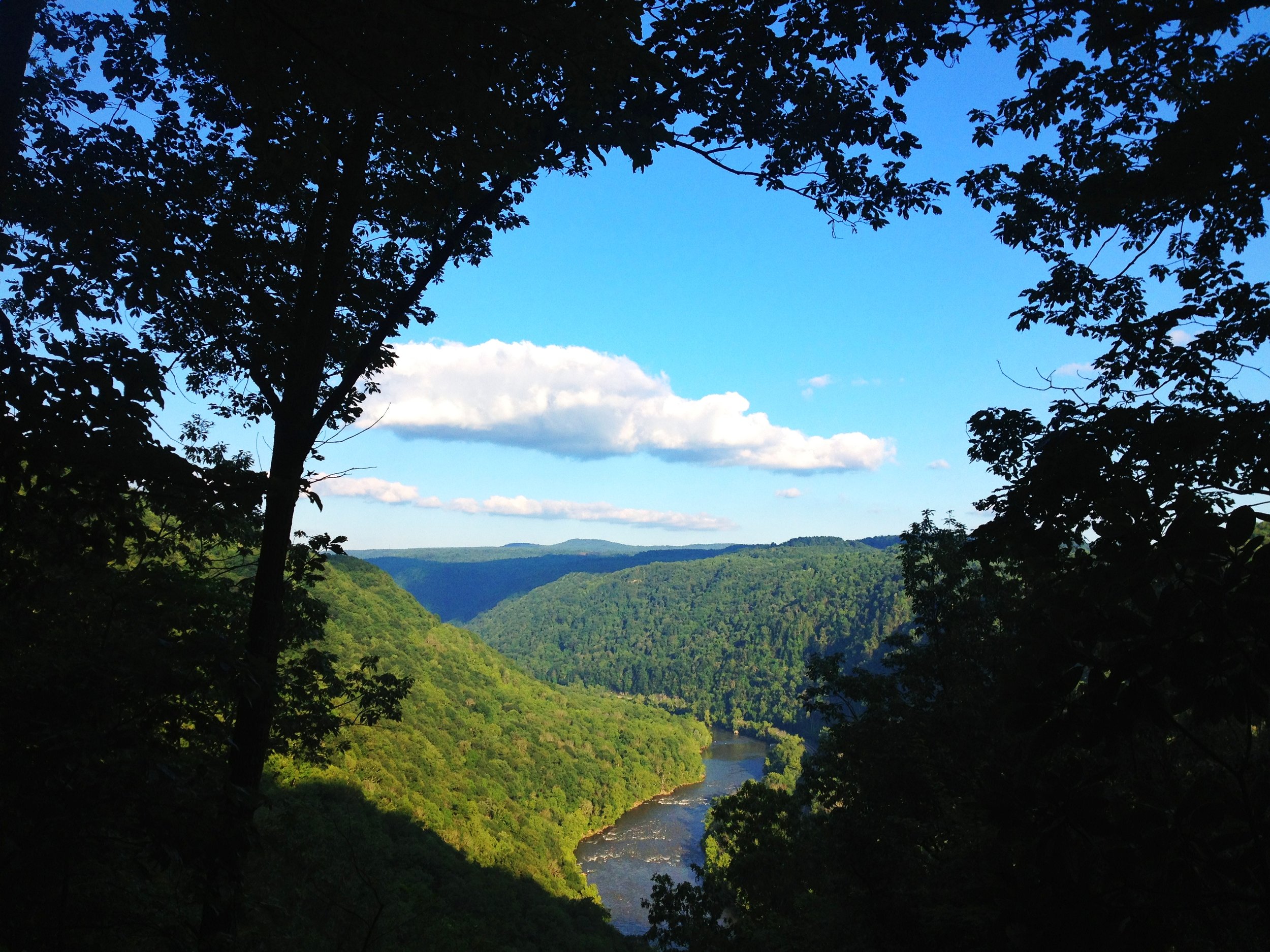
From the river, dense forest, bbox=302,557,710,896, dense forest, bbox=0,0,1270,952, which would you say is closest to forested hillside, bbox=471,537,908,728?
dense forest, bbox=302,557,710,896

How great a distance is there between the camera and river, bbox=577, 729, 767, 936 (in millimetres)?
52938

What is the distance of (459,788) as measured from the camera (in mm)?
62281

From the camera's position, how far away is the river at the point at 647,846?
52.9 meters

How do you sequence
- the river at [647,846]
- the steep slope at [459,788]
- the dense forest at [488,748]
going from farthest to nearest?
1. the dense forest at [488,748]
2. the river at [647,846]
3. the steep slope at [459,788]

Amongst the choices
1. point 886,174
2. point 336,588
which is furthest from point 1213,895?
point 336,588

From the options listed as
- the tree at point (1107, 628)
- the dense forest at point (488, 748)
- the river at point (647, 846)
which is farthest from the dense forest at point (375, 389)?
the river at point (647, 846)

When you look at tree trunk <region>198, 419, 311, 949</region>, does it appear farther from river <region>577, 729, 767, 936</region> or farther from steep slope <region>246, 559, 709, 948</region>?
river <region>577, 729, 767, 936</region>

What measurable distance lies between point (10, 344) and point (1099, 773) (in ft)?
13.5

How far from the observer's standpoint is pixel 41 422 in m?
2.76

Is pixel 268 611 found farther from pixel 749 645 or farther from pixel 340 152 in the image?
pixel 749 645

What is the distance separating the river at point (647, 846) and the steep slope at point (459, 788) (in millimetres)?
2266

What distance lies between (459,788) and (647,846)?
63.2 feet

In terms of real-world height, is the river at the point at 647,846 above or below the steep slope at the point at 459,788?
below

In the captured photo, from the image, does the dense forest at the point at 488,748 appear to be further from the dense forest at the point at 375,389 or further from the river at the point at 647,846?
the dense forest at the point at 375,389
